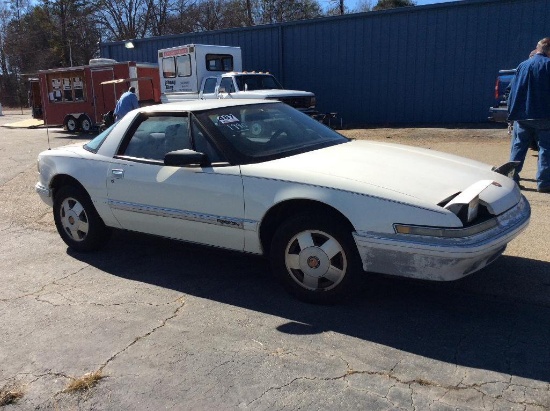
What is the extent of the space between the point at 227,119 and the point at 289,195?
110cm

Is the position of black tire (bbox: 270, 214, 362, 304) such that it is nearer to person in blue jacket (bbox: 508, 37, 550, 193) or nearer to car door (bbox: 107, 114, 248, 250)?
car door (bbox: 107, 114, 248, 250)

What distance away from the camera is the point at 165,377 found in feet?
9.87

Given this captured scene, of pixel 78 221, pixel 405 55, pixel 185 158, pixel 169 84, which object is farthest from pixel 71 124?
pixel 185 158

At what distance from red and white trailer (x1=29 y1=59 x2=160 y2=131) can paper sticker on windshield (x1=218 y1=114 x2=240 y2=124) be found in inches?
542

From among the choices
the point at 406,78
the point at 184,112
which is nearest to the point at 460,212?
the point at 184,112

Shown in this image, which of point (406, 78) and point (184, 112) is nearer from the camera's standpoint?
point (184, 112)

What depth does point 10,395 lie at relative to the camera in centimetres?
289

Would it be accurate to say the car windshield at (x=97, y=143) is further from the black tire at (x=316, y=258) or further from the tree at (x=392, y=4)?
the tree at (x=392, y=4)

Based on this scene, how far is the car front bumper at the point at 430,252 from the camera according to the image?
323 cm

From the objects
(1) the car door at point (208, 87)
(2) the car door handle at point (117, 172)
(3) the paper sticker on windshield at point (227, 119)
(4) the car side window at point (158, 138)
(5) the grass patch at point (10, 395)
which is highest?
(1) the car door at point (208, 87)

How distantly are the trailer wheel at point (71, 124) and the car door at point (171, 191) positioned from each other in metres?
16.8

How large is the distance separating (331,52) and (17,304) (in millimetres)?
17184

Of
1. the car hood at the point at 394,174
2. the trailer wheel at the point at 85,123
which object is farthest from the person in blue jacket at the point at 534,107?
the trailer wheel at the point at 85,123

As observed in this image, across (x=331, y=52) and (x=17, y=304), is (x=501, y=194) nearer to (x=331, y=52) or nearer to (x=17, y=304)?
(x=17, y=304)
